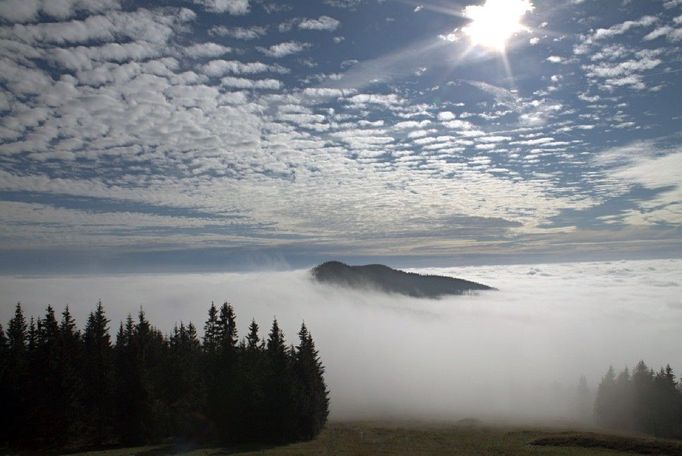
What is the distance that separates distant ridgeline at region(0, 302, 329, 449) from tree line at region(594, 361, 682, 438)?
80766mm

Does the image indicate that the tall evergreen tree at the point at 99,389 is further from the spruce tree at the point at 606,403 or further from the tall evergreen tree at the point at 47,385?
the spruce tree at the point at 606,403

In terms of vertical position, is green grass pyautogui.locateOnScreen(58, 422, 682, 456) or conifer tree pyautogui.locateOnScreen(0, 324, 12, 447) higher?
conifer tree pyautogui.locateOnScreen(0, 324, 12, 447)

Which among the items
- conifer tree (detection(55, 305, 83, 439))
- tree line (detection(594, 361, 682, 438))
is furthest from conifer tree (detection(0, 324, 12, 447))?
tree line (detection(594, 361, 682, 438))

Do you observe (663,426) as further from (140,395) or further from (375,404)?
(140,395)

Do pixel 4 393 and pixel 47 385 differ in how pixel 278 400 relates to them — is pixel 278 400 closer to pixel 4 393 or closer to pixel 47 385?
pixel 47 385

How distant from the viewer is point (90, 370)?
6700cm

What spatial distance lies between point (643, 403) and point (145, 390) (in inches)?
4365

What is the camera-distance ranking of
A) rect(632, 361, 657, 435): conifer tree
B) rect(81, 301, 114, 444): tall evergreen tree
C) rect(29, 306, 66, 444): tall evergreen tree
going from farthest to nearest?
rect(632, 361, 657, 435): conifer tree < rect(81, 301, 114, 444): tall evergreen tree < rect(29, 306, 66, 444): tall evergreen tree

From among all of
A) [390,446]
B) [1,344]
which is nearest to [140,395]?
[1,344]

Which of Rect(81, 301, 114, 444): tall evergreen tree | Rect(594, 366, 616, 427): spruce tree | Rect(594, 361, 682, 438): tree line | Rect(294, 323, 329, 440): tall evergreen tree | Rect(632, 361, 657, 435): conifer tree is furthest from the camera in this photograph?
Rect(594, 366, 616, 427): spruce tree

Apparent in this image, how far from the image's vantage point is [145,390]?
61.8 metres

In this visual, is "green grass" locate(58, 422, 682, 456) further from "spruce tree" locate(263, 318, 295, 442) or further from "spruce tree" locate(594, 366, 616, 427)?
"spruce tree" locate(594, 366, 616, 427)

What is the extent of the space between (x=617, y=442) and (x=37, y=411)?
79.1 meters

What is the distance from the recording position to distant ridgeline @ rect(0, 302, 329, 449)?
194 ft
